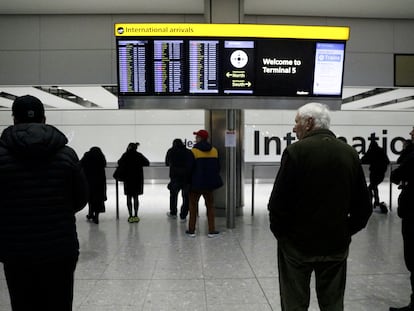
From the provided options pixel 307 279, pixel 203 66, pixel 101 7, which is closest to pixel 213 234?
pixel 203 66

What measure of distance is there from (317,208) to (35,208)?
159cm

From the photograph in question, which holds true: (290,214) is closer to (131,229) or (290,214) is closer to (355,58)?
(131,229)

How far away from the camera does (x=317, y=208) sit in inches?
90.8

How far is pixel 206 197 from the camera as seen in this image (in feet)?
21.1

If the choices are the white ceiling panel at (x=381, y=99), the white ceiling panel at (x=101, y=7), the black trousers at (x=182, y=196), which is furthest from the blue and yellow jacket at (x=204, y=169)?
the white ceiling panel at (x=381, y=99)

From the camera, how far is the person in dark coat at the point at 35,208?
80.7 inches

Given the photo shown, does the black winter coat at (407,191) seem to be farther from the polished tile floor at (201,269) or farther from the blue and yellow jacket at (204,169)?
the blue and yellow jacket at (204,169)

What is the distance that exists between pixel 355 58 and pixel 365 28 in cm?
73

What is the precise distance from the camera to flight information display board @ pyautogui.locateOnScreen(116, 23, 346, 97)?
6375mm

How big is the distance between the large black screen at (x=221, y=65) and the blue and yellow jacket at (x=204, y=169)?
96 centimetres

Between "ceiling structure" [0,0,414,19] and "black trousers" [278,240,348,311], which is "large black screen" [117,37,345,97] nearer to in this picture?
"ceiling structure" [0,0,414,19]

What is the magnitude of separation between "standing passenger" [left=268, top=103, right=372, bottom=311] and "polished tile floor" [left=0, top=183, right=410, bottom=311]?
122 cm

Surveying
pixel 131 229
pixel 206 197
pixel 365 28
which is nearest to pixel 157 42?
pixel 206 197

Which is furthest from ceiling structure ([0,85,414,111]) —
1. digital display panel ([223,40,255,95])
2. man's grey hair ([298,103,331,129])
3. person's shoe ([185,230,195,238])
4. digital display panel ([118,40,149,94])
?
man's grey hair ([298,103,331,129])
